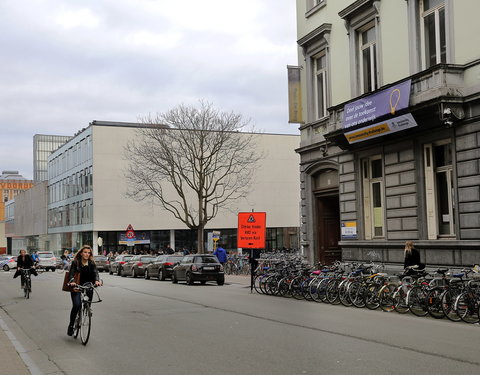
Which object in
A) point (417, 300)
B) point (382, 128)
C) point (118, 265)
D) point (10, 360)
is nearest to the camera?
point (10, 360)

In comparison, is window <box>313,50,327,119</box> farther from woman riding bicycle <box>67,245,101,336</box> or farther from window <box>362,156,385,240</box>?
woman riding bicycle <box>67,245,101,336</box>

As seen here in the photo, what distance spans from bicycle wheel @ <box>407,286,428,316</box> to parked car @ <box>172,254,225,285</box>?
43.9 feet

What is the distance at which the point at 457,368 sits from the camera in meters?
7.96

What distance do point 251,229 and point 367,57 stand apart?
7557 mm

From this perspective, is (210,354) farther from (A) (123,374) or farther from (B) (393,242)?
(B) (393,242)

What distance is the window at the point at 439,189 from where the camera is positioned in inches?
709

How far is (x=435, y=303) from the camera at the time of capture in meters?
13.4

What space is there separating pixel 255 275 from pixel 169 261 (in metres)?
9.01

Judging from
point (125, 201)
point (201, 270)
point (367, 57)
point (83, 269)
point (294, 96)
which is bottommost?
point (201, 270)

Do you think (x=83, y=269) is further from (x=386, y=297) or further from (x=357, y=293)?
(x=357, y=293)

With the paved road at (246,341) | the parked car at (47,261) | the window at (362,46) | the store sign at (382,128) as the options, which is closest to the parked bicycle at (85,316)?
the paved road at (246,341)

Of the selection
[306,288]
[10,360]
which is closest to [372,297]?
[306,288]

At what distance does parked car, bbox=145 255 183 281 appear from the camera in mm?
Answer: 30578

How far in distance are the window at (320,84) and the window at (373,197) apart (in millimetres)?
3962
